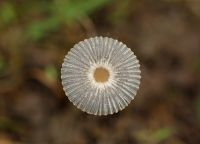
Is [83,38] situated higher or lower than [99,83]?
higher

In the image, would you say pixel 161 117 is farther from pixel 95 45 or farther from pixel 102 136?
pixel 95 45

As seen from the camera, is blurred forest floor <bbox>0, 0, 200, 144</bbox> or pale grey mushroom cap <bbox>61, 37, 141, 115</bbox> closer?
pale grey mushroom cap <bbox>61, 37, 141, 115</bbox>

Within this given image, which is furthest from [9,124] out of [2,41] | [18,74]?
[2,41]

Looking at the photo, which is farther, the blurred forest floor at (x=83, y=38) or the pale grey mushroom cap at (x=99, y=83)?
the blurred forest floor at (x=83, y=38)

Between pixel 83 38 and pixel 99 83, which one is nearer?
pixel 99 83
